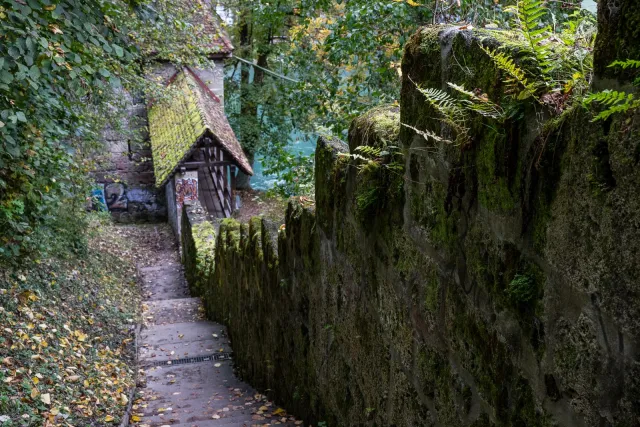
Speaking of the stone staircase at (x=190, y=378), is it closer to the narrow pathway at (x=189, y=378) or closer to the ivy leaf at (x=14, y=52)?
the narrow pathway at (x=189, y=378)

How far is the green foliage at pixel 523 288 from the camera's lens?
1790mm

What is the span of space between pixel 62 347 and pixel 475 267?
213 inches

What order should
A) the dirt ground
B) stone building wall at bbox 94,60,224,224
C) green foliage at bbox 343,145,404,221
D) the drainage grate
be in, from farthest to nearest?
the dirt ground, stone building wall at bbox 94,60,224,224, the drainage grate, green foliage at bbox 343,145,404,221

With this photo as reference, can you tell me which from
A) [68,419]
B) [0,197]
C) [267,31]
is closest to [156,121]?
[267,31]

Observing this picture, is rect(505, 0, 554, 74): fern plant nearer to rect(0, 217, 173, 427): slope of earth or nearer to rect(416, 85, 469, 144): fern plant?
rect(416, 85, 469, 144): fern plant

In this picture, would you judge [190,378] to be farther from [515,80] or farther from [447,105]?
[515,80]

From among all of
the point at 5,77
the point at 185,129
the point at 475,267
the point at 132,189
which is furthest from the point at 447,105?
the point at 132,189

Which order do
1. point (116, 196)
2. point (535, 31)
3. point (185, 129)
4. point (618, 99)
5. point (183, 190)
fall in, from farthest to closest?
point (116, 196) < point (185, 129) < point (183, 190) < point (535, 31) < point (618, 99)

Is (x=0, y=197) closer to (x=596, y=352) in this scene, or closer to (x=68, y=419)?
(x=68, y=419)

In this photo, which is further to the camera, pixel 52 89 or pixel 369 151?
pixel 52 89

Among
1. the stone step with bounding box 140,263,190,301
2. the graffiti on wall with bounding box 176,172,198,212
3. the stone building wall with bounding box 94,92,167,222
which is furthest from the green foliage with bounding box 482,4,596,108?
the stone building wall with bounding box 94,92,167,222

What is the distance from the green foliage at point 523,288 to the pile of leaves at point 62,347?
3.88 m

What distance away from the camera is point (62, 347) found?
6.45 metres

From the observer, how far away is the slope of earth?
5.11 metres
